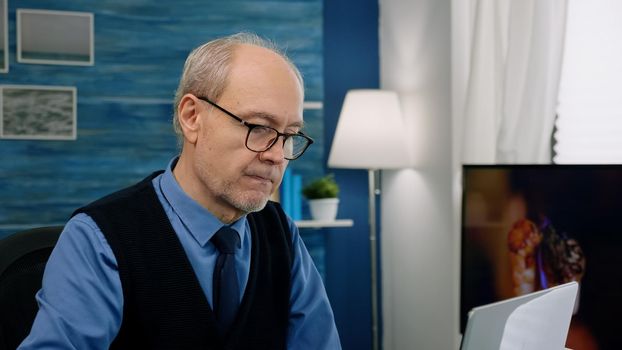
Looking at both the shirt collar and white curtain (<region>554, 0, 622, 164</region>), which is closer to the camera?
the shirt collar

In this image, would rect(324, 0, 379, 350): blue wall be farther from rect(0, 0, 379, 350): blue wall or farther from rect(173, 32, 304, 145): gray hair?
rect(173, 32, 304, 145): gray hair

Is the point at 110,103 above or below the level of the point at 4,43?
below

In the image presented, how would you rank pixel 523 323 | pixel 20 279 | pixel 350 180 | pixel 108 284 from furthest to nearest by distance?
pixel 350 180
pixel 20 279
pixel 108 284
pixel 523 323

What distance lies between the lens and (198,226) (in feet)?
4.69

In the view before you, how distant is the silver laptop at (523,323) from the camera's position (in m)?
0.96

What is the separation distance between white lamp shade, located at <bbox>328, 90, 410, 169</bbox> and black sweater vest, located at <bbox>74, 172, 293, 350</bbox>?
6.47 feet

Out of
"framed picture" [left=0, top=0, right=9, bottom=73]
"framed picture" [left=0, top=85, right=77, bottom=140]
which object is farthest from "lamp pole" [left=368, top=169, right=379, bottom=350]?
"framed picture" [left=0, top=0, right=9, bottom=73]

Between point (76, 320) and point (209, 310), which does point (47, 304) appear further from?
point (209, 310)

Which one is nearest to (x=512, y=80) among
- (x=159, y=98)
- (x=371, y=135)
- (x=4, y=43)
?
(x=371, y=135)

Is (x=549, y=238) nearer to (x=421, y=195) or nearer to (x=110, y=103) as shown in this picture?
(x=421, y=195)

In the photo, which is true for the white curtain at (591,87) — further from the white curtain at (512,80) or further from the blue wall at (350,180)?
the blue wall at (350,180)

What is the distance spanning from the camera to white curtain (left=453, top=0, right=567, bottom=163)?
277 centimetres

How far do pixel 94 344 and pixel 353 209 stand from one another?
2745 mm

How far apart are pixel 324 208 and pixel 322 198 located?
49 millimetres
